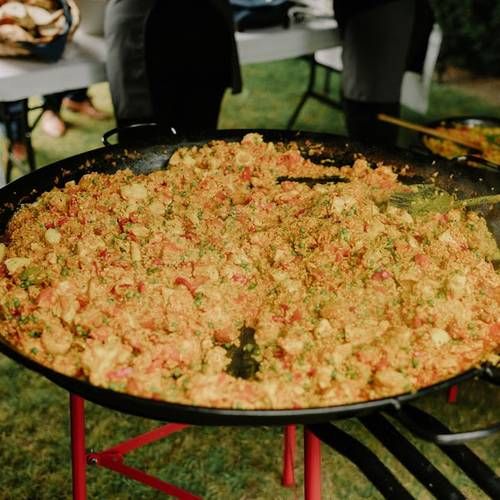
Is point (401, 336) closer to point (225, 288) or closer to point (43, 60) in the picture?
point (225, 288)

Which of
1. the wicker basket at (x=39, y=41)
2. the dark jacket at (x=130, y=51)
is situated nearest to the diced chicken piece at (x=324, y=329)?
the dark jacket at (x=130, y=51)

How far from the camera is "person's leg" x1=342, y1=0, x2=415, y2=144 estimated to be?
388cm

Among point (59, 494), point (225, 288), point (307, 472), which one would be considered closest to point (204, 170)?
point (225, 288)

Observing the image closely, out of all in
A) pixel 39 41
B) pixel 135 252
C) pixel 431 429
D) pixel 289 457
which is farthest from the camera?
pixel 39 41

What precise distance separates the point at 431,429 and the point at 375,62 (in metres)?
3.04

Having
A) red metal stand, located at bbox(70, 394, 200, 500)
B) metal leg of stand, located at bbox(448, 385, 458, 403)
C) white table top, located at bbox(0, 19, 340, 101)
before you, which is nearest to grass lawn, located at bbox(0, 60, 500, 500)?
metal leg of stand, located at bbox(448, 385, 458, 403)

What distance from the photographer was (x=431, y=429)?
4.32ft

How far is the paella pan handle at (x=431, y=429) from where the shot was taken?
123 cm

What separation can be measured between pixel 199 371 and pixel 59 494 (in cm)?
131

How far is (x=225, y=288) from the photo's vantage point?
177 cm

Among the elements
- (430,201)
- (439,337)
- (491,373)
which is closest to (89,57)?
(430,201)

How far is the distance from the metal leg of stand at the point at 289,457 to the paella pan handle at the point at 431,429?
1.01 meters

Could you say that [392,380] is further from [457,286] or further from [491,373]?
[457,286]

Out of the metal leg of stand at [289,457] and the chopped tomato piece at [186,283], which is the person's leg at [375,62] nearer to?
the metal leg of stand at [289,457]
